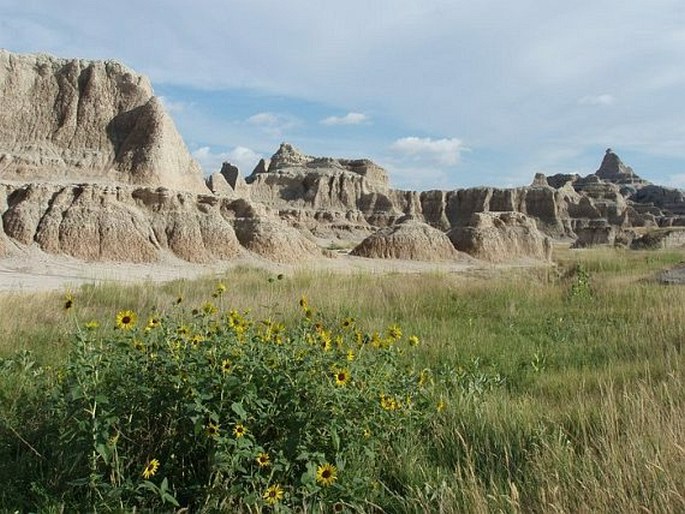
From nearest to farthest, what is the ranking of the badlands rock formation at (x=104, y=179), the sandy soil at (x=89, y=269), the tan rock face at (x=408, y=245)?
1. the sandy soil at (x=89, y=269)
2. the badlands rock formation at (x=104, y=179)
3. the tan rock face at (x=408, y=245)

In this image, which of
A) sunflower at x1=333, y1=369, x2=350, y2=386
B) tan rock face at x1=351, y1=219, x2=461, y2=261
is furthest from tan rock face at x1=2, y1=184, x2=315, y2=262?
sunflower at x1=333, y1=369, x2=350, y2=386

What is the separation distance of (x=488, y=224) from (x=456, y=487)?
38.9m

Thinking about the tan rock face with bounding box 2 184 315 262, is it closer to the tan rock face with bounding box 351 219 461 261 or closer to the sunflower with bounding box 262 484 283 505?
the tan rock face with bounding box 351 219 461 261

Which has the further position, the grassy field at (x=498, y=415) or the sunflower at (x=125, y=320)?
the sunflower at (x=125, y=320)

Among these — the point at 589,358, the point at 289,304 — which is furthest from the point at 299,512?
the point at 289,304

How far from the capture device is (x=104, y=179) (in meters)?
29.1

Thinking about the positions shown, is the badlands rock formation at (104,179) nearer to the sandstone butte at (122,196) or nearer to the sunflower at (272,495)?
the sandstone butte at (122,196)

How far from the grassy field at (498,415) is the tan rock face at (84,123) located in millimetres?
22388

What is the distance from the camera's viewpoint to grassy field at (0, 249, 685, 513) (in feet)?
8.27

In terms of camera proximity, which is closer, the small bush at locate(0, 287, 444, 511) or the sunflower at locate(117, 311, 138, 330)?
the small bush at locate(0, 287, 444, 511)

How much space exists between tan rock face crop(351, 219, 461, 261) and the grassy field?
2577 centimetres

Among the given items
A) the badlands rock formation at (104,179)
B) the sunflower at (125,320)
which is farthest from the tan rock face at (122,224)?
the sunflower at (125,320)

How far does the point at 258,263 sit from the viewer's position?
27.4 meters

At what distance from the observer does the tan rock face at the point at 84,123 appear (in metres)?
29.4
